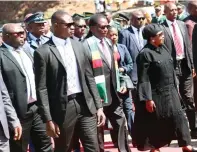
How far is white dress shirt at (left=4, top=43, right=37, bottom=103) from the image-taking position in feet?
21.3

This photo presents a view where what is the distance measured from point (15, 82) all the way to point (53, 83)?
70 centimetres

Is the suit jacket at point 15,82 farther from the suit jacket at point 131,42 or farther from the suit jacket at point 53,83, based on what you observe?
the suit jacket at point 131,42

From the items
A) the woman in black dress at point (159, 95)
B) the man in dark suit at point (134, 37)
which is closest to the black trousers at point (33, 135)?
the woman in black dress at point (159, 95)

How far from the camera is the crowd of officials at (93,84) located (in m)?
5.83

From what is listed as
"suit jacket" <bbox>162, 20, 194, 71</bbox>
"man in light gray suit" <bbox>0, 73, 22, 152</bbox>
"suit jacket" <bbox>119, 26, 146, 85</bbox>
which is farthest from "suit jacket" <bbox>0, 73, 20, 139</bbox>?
"suit jacket" <bbox>119, 26, 146, 85</bbox>

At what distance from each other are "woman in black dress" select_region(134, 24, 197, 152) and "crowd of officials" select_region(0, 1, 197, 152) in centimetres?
1

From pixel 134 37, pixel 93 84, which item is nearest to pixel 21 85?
pixel 93 84

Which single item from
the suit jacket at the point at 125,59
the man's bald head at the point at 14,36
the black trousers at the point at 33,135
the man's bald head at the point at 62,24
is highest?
the man's bald head at the point at 62,24

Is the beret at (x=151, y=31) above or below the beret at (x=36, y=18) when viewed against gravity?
below

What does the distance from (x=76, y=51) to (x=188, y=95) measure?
11.1 ft

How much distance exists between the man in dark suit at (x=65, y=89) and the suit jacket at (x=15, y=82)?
1.95ft

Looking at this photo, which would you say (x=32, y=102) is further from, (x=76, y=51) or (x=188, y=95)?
(x=188, y=95)

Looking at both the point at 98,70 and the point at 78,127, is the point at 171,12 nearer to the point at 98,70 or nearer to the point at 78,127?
the point at 98,70

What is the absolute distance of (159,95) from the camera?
23.4 ft
